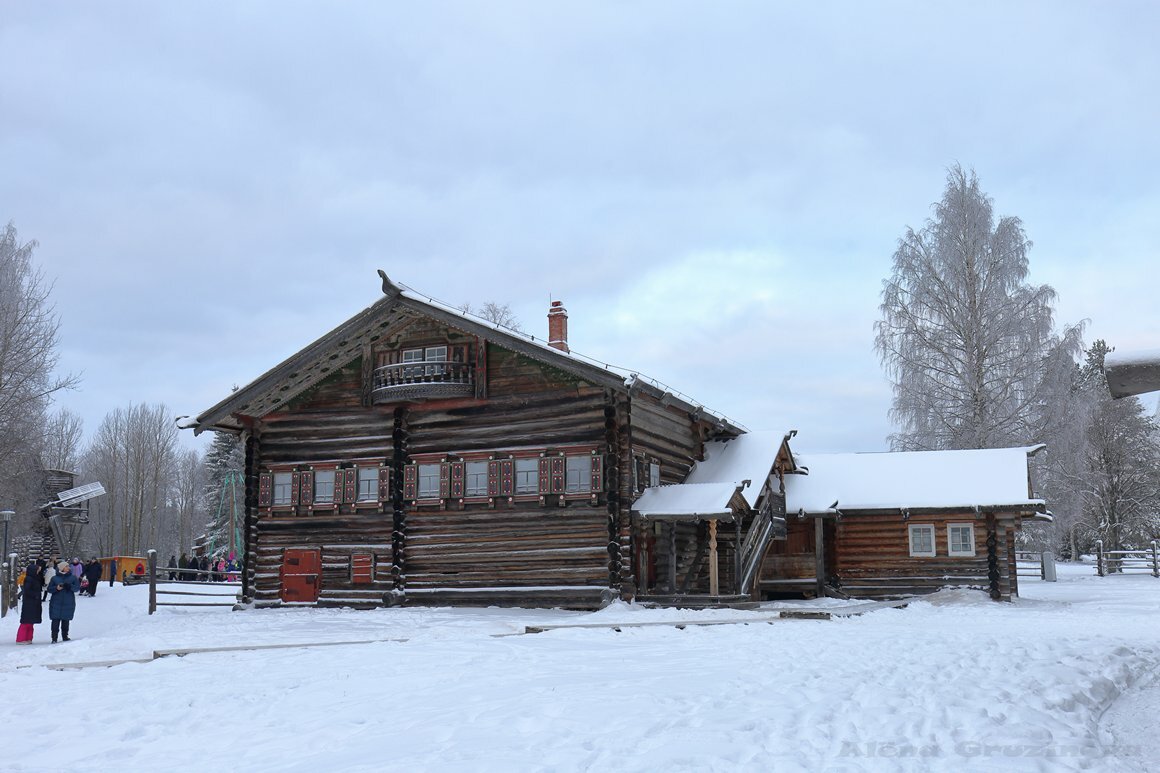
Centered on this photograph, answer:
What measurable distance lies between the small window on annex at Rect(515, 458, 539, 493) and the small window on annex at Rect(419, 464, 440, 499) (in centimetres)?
239

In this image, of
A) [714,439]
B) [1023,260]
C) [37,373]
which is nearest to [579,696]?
[714,439]

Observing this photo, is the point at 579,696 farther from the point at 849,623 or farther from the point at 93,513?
the point at 93,513

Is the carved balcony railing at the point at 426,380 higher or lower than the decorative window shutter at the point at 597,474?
higher

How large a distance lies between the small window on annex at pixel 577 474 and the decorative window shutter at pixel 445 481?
329cm

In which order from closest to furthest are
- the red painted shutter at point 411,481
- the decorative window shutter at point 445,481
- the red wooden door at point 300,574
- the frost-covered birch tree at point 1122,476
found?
the decorative window shutter at point 445,481 → the red painted shutter at point 411,481 → the red wooden door at point 300,574 → the frost-covered birch tree at point 1122,476

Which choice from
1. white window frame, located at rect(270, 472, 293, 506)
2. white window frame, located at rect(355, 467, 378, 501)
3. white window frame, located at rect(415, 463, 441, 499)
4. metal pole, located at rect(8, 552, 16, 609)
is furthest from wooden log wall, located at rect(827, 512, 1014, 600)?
metal pole, located at rect(8, 552, 16, 609)

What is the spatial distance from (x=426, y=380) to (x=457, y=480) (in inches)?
109

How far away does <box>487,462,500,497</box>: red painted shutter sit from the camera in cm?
2675

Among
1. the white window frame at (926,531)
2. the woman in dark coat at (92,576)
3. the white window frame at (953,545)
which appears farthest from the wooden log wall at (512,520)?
the woman in dark coat at (92,576)

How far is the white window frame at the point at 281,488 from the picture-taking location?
95.9ft

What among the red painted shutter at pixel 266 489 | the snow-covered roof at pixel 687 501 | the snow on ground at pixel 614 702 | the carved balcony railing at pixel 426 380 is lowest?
the snow on ground at pixel 614 702

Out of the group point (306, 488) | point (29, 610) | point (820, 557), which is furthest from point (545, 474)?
point (29, 610)

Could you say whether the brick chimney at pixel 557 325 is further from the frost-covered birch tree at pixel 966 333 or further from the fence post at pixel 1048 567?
the fence post at pixel 1048 567

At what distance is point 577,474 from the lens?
85.9 ft
